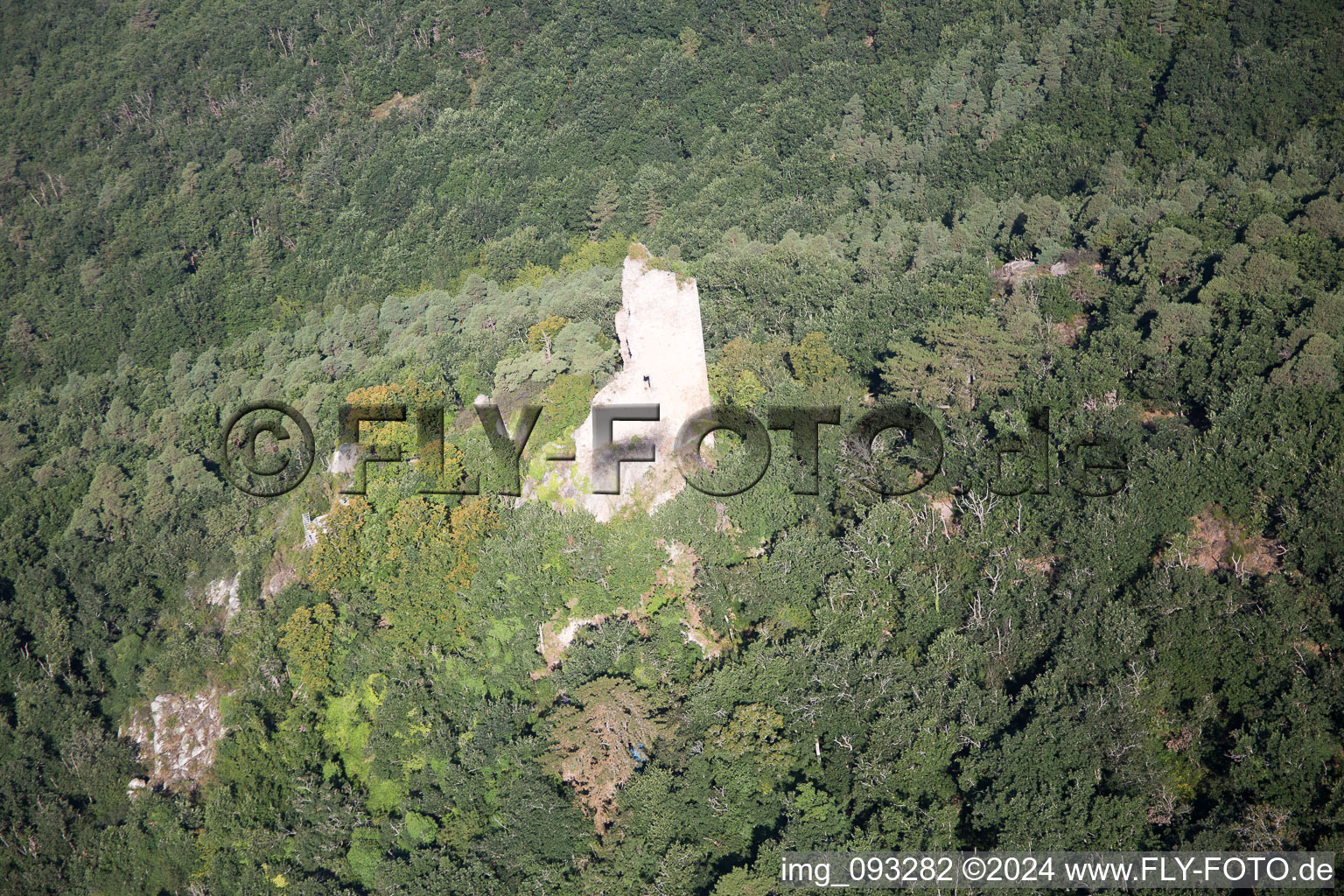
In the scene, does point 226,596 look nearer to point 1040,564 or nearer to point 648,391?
point 648,391

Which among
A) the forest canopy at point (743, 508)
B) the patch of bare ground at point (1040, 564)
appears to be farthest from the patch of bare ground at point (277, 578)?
the patch of bare ground at point (1040, 564)

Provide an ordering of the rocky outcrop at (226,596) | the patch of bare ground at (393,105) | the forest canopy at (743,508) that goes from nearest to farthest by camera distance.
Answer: the forest canopy at (743,508) → the rocky outcrop at (226,596) → the patch of bare ground at (393,105)

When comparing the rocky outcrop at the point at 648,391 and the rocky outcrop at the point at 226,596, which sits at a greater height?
the rocky outcrop at the point at 648,391

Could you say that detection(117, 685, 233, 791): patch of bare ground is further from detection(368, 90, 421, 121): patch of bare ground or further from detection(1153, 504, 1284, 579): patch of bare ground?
detection(368, 90, 421, 121): patch of bare ground

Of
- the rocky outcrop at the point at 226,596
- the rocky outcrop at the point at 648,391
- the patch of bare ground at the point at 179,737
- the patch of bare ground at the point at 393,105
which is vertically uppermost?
the patch of bare ground at the point at 393,105

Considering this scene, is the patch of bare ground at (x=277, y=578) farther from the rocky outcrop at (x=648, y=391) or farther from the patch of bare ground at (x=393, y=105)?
the patch of bare ground at (x=393, y=105)

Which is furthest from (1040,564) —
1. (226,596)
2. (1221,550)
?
(226,596)

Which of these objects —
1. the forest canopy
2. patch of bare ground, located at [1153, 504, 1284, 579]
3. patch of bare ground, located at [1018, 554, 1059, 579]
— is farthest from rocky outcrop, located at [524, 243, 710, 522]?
patch of bare ground, located at [1153, 504, 1284, 579]

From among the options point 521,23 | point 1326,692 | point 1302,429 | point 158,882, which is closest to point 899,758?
point 1326,692

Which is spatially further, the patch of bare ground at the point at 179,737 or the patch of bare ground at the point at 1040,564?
the patch of bare ground at the point at 179,737
